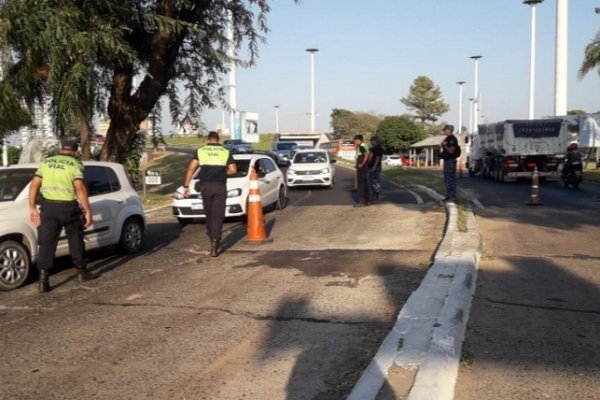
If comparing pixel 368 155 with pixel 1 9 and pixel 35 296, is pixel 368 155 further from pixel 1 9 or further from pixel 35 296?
pixel 35 296

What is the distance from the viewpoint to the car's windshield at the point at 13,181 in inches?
308

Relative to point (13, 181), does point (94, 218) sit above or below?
below

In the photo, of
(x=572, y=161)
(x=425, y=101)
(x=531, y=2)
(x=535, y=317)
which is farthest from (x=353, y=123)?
(x=535, y=317)

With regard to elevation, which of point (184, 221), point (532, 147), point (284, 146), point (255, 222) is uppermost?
point (284, 146)

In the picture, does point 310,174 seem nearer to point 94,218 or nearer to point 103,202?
point 103,202

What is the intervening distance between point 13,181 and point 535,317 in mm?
6628

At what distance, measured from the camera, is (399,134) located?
85062mm

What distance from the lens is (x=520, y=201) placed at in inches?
664

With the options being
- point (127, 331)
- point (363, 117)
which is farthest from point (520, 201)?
point (363, 117)

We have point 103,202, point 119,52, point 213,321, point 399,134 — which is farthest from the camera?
point 399,134

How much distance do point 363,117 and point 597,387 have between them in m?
108

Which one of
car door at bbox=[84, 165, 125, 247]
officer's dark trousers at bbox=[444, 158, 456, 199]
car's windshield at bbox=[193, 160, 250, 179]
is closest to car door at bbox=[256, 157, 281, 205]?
car's windshield at bbox=[193, 160, 250, 179]

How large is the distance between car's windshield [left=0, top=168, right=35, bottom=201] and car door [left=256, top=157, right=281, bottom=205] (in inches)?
246

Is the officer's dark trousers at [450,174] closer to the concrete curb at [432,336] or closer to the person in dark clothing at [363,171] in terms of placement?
the person in dark clothing at [363,171]
